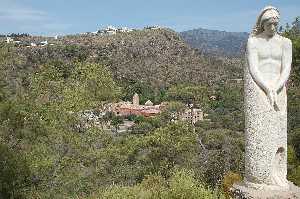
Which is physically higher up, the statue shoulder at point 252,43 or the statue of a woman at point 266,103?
the statue shoulder at point 252,43

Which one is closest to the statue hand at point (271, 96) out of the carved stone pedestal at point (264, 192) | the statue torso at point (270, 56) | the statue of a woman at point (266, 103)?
the statue of a woman at point (266, 103)

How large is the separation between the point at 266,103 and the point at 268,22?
104 cm

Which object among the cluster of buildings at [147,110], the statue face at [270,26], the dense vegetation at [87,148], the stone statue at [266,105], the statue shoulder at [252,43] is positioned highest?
the statue face at [270,26]

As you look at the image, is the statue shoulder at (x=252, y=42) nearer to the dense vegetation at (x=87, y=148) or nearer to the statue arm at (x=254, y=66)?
the statue arm at (x=254, y=66)

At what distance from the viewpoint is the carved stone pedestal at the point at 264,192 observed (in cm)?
623

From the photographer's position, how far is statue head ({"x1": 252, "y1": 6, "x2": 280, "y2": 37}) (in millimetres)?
6500

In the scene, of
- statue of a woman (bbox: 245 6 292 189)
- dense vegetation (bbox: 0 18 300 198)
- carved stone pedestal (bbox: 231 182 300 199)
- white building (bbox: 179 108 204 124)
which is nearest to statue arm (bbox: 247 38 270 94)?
statue of a woman (bbox: 245 6 292 189)

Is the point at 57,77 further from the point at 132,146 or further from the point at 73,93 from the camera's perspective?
the point at 132,146

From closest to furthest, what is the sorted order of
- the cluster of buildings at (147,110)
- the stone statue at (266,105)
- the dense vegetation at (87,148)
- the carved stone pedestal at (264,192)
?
the carved stone pedestal at (264,192), the stone statue at (266,105), the dense vegetation at (87,148), the cluster of buildings at (147,110)

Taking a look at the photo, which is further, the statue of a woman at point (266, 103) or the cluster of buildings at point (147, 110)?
the cluster of buildings at point (147, 110)

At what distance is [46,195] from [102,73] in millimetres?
10383

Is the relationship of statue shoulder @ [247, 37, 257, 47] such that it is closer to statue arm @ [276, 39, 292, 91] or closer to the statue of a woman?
the statue of a woman

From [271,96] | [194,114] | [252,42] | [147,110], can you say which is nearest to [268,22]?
[252,42]

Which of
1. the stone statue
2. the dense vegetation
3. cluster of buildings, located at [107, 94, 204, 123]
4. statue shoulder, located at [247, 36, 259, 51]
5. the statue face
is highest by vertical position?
the statue face
